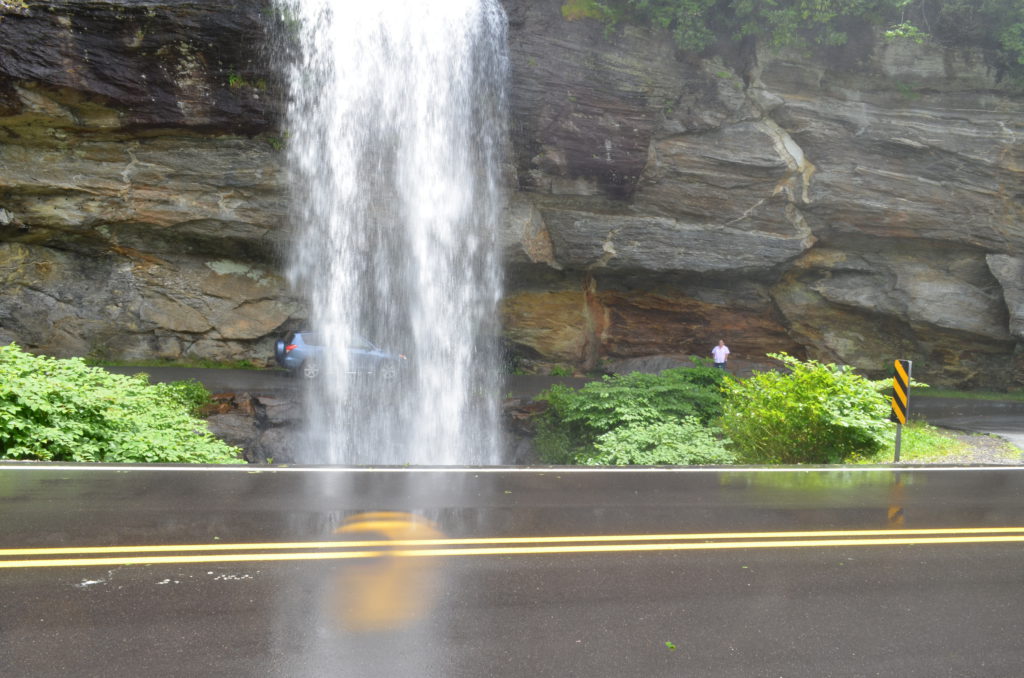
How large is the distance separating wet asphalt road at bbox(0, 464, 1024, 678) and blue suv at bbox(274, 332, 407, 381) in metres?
11.5

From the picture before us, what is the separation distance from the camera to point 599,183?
2073 centimetres

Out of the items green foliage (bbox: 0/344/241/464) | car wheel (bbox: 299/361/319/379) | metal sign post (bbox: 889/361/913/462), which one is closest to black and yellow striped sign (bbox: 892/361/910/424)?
metal sign post (bbox: 889/361/913/462)

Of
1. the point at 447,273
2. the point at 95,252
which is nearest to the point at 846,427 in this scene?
the point at 447,273

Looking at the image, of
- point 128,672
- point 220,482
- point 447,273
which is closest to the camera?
point 128,672

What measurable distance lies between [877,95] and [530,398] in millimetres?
12640

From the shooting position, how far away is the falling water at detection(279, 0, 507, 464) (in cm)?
1883

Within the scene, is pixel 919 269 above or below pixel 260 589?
above

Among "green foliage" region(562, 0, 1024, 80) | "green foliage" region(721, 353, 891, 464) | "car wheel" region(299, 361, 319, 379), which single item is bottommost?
"green foliage" region(721, 353, 891, 464)

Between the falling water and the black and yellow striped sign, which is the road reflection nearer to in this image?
the black and yellow striped sign

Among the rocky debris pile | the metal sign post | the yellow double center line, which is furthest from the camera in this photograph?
the rocky debris pile

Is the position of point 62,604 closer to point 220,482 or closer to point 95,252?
point 220,482

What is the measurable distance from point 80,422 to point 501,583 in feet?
22.7

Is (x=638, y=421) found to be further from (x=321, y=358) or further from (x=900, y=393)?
(x=321, y=358)

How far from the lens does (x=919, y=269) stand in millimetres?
22000
